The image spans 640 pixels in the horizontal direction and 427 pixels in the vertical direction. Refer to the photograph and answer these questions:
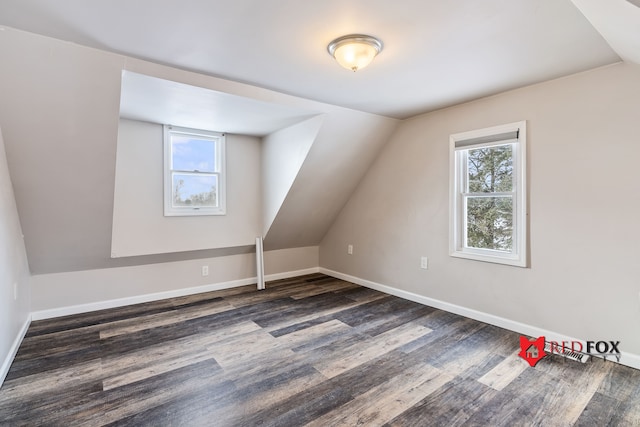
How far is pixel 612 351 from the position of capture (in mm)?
2379

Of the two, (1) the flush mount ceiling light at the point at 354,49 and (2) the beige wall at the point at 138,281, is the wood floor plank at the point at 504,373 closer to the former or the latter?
(1) the flush mount ceiling light at the point at 354,49

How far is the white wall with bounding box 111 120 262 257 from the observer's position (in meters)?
3.46

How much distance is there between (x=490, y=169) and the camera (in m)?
3.14

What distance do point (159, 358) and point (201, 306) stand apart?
1.16m

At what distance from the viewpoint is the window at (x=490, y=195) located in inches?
112

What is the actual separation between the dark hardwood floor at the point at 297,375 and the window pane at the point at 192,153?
5.69 ft

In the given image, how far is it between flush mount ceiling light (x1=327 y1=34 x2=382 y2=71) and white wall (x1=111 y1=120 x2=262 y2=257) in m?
2.42

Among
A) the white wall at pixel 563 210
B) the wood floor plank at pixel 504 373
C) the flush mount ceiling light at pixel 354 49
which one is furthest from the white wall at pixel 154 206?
the wood floor plank at pixel 504 373

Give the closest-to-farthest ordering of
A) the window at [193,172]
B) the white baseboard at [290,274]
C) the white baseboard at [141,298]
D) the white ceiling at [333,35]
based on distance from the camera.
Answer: the white ceiling at [333,35]
the white baseboard at [141,298]
the window at [193,172]
the white baseboard at [290,274]

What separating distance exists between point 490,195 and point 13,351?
423 cm

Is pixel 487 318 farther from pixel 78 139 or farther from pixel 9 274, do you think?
pixel 9 274

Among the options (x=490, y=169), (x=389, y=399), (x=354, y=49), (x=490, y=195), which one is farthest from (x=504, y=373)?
(x=354, y=49)

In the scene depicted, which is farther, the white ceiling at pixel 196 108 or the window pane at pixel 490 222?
the window pane at pixel 490 222

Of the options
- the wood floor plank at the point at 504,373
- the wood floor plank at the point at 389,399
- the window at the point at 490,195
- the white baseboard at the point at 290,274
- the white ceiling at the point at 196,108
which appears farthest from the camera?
the white baseboard at the point at 290,274
